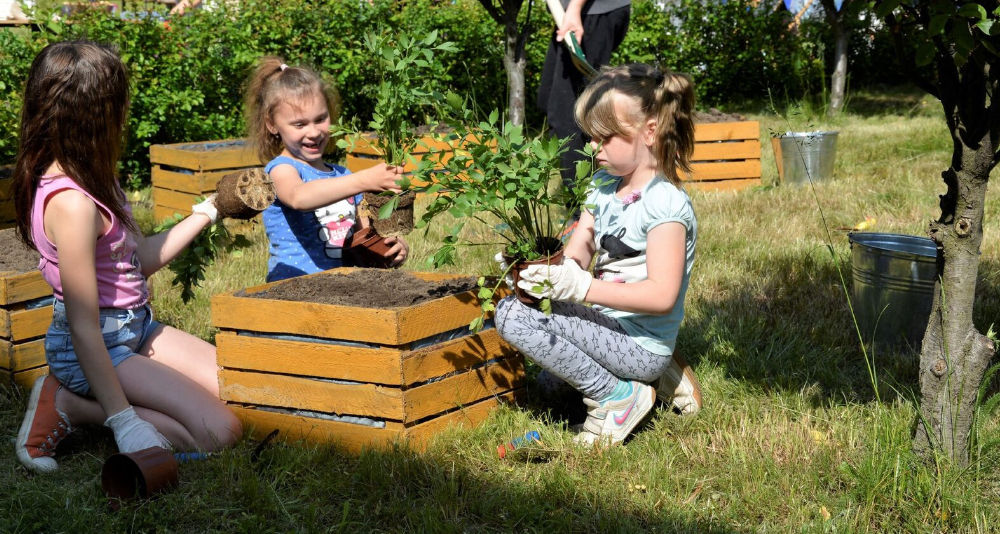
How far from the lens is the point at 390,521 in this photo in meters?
2.23

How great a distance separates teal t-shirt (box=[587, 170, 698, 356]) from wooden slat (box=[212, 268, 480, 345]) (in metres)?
0.42

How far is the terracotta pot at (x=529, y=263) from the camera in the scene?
7.98ft

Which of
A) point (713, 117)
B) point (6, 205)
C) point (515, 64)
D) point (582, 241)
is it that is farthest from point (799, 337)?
point (713, 117)

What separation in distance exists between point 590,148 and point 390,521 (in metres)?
1.07

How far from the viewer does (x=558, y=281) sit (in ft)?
7.86

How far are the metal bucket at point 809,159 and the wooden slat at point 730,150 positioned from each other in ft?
0.58

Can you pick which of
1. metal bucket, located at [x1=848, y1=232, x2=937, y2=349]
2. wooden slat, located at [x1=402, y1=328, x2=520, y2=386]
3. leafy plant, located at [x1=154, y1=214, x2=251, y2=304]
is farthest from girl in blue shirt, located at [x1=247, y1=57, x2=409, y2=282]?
metal bucket, located at [x1=848, y1=232, x2=937, y2=349]

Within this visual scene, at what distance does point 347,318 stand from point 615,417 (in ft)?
2.64

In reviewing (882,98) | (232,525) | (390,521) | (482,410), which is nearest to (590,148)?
(482,410)

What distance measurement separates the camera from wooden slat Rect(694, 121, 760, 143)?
6.34 meters

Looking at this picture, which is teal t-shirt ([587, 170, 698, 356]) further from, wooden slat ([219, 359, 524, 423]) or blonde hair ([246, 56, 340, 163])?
blonde hair ([246, 56, 340, 163])

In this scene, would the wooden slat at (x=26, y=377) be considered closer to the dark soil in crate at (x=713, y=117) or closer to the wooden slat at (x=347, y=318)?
the wooden slat at (x=347, y=318)

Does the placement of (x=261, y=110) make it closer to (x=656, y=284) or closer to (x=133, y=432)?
(x=133, y=432)

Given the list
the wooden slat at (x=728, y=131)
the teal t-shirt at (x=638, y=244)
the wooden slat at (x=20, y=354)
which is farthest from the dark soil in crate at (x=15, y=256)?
the wooden slat at (x=728, y=131)
